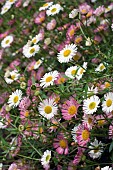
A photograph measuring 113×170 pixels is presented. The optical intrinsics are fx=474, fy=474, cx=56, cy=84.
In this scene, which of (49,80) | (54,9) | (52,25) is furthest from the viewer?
(52,25)

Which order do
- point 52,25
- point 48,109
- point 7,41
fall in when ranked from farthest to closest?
1. point 7,41
2. point 52,25
3. point 48,109

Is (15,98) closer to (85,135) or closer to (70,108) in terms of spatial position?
(70,108)

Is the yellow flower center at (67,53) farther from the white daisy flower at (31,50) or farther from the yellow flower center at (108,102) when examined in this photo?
the yellow flower center at (108,102)

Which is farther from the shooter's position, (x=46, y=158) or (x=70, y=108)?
(x=46, y=158)

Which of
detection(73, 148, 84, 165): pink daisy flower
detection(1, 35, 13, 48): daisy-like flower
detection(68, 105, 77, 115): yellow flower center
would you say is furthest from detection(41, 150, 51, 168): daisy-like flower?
detection(1, 35, 13, 48): daisy-like flower

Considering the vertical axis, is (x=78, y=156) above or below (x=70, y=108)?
below

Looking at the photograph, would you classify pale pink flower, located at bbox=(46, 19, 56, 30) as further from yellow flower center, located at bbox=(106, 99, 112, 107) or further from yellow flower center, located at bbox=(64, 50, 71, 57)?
yellow flower center, located at bbox=(106, 99, 112, 107)

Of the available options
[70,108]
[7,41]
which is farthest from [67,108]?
[7,41]
